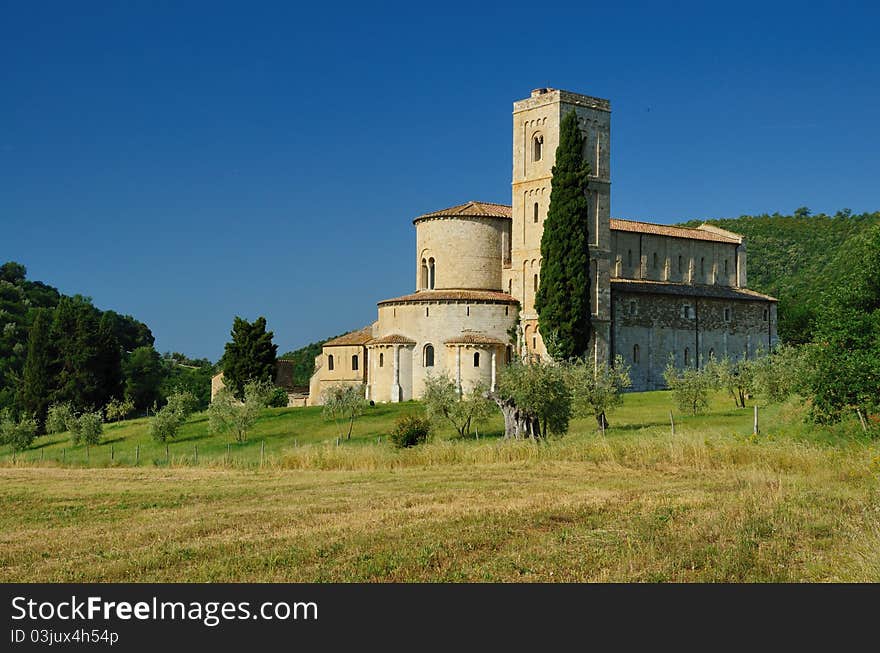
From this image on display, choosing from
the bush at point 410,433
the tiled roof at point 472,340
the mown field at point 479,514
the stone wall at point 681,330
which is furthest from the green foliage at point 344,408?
the stone wall at point 681,330

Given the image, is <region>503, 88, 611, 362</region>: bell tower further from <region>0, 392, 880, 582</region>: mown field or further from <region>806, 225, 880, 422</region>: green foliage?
<region>806, 225, 880, 422</region>: green foliage

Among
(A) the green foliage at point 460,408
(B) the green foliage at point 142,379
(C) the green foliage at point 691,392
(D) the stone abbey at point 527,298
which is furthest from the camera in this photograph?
(B) the green foliage at point 142,379

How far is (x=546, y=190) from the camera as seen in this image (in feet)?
193

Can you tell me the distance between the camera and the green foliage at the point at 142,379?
77.9 meters

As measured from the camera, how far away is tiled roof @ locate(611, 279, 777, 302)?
63250 mm

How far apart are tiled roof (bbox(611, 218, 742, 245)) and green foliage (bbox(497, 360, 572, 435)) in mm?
33458

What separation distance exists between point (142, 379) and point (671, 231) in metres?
41.8

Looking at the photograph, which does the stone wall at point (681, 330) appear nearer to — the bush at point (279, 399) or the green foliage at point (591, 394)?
the bush at point (279, 399)

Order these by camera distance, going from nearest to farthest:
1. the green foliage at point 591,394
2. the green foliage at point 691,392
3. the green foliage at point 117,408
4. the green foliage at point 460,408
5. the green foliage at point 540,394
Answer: the green foliage at point 540,394
the green foliage at point 591,394
the green foliage at point 460,408
the green foliage at point 691,392
the green foliage at point 117,408

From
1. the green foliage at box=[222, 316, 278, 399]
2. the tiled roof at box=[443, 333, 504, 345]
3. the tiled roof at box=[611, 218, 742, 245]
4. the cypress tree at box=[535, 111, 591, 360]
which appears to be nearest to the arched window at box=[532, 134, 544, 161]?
the cypress tree at box=[535, 111, 591, 360]

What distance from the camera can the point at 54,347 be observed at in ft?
225

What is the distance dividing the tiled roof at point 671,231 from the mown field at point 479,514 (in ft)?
126

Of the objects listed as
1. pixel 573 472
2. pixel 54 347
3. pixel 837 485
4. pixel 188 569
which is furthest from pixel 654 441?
pixel 54 347
